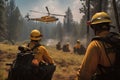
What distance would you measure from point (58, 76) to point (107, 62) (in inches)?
588

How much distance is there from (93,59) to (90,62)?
7 centimetres

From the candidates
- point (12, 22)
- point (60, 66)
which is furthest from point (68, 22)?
point (60, 66)

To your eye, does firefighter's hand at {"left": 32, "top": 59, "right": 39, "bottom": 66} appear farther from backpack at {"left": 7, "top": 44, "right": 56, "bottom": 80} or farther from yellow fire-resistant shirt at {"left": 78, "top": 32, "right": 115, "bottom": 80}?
yellow fire-resistant shirt at {"left": 78, "top": 32, "right": 115, "bottom": 80}

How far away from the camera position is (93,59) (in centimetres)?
496

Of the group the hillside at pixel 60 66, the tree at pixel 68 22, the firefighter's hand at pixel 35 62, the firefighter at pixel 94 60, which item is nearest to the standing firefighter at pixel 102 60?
the firefighter at pixel 94 60

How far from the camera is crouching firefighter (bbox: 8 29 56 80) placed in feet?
25.9

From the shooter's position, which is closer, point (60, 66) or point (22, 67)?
point (22, 67)

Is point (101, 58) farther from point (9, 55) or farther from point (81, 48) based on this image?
point (81, 48)

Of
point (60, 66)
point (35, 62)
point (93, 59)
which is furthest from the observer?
point (60, 66)

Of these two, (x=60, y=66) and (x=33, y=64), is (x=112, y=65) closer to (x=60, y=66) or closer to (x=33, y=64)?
(x=33, y=64)

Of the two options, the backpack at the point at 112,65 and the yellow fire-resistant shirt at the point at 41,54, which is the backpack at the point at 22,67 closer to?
the yellow fire-resistant shirt at the point at 41,54

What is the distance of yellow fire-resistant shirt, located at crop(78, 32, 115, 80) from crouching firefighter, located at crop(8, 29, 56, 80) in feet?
9.90

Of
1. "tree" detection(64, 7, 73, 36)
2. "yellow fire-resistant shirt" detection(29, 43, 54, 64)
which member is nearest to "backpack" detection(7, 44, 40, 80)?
"yellow fire-resistant shirt" detection(29, 43, 54, 64)

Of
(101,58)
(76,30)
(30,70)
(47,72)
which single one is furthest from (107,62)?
(76,30)
